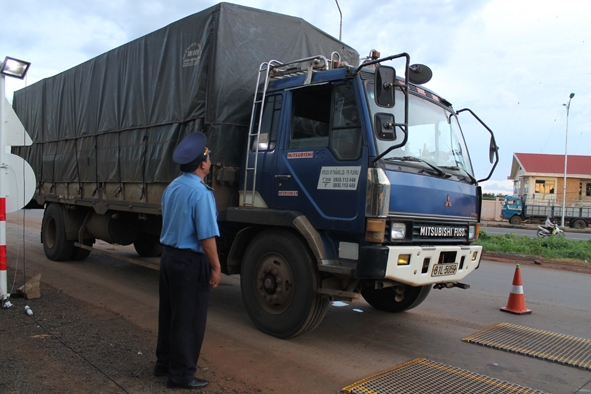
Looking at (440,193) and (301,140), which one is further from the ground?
(301,140)

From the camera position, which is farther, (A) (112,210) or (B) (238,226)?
(A) (112,210)

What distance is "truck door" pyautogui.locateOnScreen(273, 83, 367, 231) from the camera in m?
4.42

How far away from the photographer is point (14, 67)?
5.62 metres

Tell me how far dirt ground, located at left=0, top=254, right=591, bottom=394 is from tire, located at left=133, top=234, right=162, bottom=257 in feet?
12.4

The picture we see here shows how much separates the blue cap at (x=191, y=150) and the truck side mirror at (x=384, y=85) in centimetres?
154

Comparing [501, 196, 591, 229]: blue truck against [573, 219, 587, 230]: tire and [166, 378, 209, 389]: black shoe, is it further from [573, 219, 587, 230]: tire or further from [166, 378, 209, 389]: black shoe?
[166, 378, 209, 389]: black shoe

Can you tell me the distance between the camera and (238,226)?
5.65m

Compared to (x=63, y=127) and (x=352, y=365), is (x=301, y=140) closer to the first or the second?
(x=352, y=365)

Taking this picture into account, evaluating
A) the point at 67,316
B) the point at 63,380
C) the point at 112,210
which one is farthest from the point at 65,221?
the point at 63,380

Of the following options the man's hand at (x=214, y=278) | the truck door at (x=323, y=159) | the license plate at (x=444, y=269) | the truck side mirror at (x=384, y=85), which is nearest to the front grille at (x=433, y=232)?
the license plate at (x=444, y=269)

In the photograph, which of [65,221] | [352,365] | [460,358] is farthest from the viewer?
[65,221]

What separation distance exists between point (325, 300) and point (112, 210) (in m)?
4.81

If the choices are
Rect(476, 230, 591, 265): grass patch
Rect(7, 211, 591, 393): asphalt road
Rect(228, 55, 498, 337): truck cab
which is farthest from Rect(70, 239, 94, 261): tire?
Rect(476, 230, 591, 265): grass patch

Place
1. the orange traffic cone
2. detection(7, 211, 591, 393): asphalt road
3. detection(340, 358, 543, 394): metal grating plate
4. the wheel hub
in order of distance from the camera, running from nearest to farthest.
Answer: detection(340, 358, 543, 394): metal grating plate → detection(7, 211, 591, 393): asphalt road → the wheel hub → the orange traffic cone
